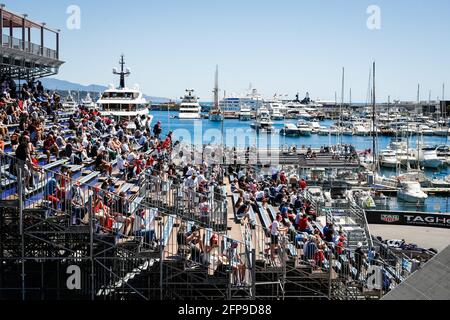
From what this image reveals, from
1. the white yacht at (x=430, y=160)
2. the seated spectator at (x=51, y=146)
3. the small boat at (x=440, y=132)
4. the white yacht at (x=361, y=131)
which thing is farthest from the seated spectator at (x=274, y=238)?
the small boat at (x=440, y=132)

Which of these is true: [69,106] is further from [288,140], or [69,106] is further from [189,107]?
[189,107]

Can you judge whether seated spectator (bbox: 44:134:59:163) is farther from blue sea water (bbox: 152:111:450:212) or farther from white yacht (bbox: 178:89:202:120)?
white yacht (bbox: 178:89:202:120)

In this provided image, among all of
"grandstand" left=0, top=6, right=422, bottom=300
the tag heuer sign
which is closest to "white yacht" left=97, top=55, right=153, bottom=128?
the tag heuer sign

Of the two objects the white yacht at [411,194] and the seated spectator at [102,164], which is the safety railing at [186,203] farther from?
the white yacht at [411,194]

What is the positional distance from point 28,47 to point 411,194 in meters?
30.0

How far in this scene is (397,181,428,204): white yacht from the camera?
43969 millimetres

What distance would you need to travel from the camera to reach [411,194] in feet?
145

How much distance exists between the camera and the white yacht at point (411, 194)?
43969mm

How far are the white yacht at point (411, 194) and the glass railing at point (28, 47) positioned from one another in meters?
27.7

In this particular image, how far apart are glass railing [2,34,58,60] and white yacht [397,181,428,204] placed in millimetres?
27711

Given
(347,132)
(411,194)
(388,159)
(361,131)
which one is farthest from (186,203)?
(347,132)

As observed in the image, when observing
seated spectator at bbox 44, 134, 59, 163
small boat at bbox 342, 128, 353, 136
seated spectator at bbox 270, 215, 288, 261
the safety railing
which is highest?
seated spectator at bbox 44, 134, 59, 163

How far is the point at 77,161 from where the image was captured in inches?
659
